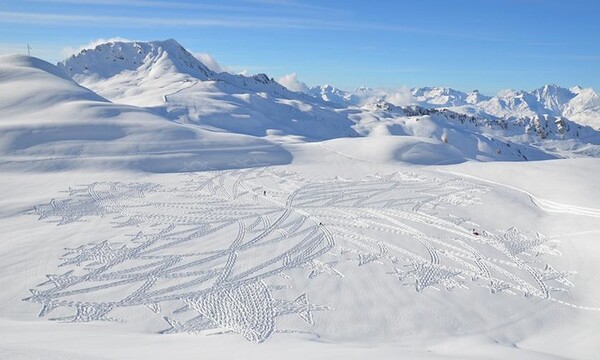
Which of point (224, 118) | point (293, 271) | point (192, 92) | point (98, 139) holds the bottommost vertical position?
point (293, 271)

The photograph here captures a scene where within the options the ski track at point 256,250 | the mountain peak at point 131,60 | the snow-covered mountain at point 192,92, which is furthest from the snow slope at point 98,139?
the mountain peak at point 131,60

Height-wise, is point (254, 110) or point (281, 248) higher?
point (254, 110)

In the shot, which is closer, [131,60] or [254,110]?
[254,110]

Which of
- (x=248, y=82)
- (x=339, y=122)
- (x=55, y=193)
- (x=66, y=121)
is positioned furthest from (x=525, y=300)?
(x=248, y=82)

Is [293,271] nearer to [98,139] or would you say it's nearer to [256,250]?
[256,250]

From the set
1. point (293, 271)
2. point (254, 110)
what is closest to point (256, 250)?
point (293, 271)

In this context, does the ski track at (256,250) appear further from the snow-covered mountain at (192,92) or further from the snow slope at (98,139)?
the snow-covered mountain at (192,92)
